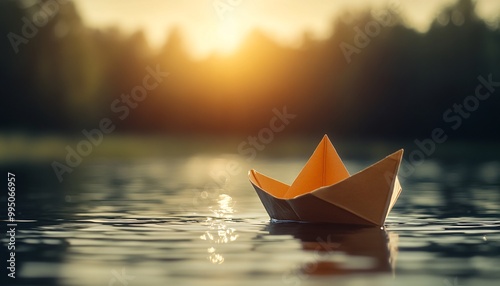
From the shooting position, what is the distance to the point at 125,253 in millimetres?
12633

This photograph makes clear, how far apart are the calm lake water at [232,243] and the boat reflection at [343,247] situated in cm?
1

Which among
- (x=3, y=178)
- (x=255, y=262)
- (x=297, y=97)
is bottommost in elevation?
(x=255, y=262)

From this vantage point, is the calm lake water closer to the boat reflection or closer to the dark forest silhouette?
the boat reflection

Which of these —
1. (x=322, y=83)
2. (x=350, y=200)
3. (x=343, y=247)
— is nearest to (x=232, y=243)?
(x=343, y=247)

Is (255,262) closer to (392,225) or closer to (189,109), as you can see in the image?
(392,225)

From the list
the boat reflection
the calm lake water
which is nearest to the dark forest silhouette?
the calm lake water

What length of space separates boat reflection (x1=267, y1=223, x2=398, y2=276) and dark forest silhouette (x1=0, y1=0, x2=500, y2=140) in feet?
181

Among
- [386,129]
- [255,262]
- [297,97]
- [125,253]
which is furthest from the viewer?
[297,97]

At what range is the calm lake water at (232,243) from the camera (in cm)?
1069

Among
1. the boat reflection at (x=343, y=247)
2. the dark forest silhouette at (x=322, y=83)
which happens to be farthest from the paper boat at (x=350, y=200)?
the dark forest silhouette at (x=322, y=83)

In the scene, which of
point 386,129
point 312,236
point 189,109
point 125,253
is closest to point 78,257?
point 125,253

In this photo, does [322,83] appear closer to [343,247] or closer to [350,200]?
[350,200]

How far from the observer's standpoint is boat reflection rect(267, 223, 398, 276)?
11.3 m

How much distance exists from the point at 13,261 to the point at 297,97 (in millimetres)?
79291
